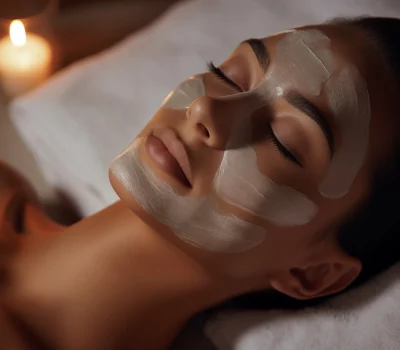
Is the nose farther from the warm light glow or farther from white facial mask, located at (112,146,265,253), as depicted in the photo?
the warm light glow

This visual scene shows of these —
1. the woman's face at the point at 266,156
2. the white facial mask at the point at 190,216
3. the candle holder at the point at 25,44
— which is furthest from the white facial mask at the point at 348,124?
the candle holder at the point at 25,44

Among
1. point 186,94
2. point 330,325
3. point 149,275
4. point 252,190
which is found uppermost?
point 186,94

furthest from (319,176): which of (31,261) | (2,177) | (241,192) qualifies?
(2,177)

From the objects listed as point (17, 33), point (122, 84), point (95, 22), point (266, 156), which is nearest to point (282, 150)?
point (266, 156)

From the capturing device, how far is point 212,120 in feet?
2.24

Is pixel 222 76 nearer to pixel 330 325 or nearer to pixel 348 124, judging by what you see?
pixel 348 124

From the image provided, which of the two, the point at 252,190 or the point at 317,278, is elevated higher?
the point at 252,190

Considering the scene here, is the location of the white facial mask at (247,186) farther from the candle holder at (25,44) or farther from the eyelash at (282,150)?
the candle holder at (25,44)

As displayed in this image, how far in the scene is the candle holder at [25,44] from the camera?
138 cm

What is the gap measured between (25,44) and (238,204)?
0.95 metres

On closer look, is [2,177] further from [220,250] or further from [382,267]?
[382,267]

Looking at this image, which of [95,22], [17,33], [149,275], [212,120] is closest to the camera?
[212,120]

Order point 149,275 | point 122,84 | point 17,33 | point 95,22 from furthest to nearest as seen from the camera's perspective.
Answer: point 95,22
point 17,33
point 122,84
point 149,275

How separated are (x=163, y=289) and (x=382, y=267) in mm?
329
